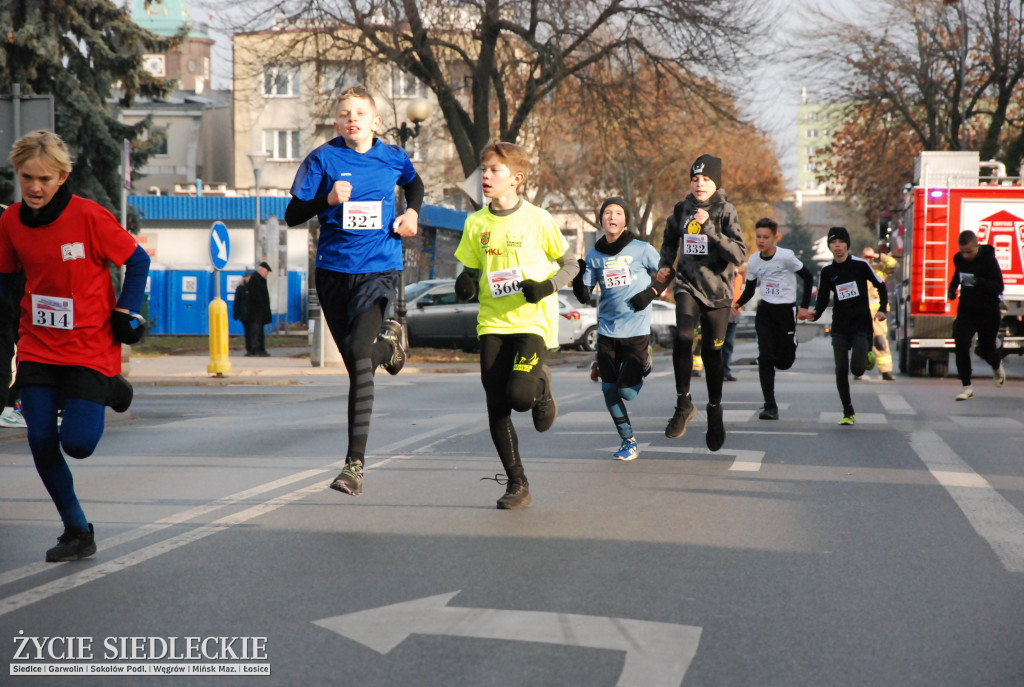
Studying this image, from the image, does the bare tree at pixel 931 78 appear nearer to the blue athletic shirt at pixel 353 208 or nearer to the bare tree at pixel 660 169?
the bare tree at pixel 660 169

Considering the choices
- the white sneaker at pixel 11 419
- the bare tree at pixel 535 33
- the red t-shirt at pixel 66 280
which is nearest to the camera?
the red t-shirt at pixel 66 280

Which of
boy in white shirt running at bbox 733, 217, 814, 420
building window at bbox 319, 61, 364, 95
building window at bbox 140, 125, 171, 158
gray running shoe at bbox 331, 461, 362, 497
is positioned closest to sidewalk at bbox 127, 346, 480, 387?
building window at bbox 140, 125, 171, 158

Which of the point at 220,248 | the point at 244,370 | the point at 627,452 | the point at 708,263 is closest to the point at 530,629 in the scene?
the point at 627,452

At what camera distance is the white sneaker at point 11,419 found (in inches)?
475

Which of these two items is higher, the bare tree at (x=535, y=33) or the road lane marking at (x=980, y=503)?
the bare tree at (x=535, y=33)

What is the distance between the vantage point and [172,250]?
147 ft

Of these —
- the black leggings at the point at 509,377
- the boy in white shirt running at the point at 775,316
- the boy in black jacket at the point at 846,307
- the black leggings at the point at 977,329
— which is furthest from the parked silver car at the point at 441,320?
the black leggings at the point at 509,377

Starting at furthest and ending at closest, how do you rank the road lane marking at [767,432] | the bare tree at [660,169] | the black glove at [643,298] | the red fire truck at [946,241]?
the bare tree at [660,169]
the red fire truck at [946,241]
the road lane marking at [767,432]
the black glove at [643,298]

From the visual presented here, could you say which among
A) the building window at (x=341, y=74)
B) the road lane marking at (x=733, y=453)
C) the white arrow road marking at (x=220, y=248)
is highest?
the building window at (x=341, y=74)

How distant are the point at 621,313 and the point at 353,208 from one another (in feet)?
10.1

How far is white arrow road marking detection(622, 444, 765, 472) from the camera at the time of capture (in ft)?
30.5

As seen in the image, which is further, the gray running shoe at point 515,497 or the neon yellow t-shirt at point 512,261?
the gray running shoe at point 515,497

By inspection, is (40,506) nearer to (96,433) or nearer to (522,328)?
(96,433)

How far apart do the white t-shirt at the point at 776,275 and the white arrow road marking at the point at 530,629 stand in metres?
8.09
